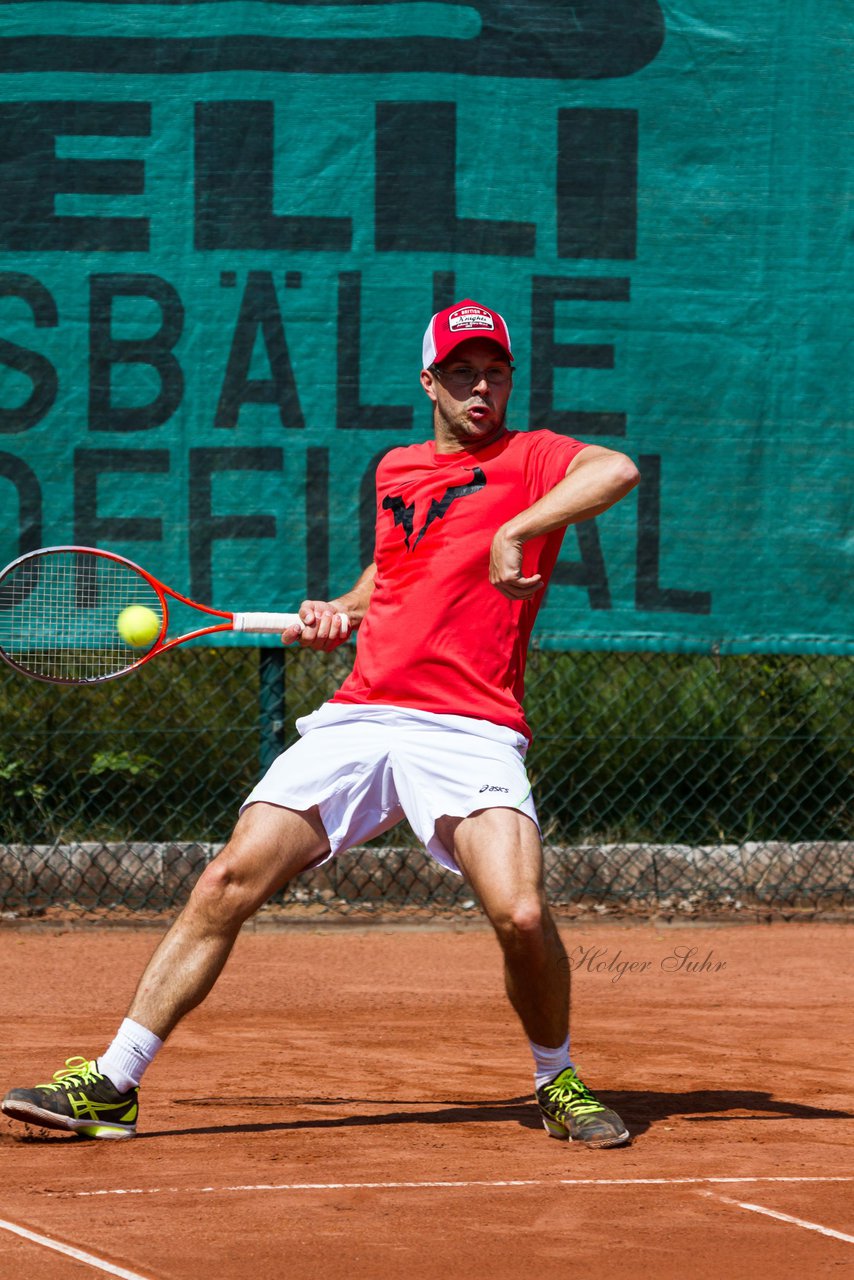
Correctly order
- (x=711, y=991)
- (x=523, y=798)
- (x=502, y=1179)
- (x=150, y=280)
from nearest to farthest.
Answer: (x=502, y=1179) → (x=523, y=798) → (x=711, y=991) → (x=150, y=280)

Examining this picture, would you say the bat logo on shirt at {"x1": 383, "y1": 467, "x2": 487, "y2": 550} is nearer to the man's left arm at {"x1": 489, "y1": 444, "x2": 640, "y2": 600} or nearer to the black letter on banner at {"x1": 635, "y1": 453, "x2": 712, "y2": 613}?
the man's left arm at {"x1": 489, "y1": 444, "x2": 640, "y2": 600}

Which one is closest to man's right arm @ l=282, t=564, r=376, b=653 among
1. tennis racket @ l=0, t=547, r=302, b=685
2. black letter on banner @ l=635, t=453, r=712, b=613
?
tennis racket @ l=0, t=547, r=302, b=685

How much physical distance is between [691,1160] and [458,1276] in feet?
3.03

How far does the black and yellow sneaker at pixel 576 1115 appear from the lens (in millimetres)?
3768

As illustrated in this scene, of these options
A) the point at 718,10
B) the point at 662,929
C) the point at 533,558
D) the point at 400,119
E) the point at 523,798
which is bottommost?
the point at 662,929

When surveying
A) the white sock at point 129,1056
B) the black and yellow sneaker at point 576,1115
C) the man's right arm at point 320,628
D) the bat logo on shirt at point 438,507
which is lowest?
the black and yellow sneaker at point 576,1115

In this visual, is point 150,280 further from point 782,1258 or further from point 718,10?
point 782,1258

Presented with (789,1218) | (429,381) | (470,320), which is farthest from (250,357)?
(789,1218)

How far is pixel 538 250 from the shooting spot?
6.75 metres

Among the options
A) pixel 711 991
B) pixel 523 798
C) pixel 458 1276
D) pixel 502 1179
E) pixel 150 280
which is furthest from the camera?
pixel 150 280

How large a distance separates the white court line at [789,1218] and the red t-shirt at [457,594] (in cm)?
113

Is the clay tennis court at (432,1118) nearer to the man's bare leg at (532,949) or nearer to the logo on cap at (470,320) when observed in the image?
the man's bare leg at (532,949)

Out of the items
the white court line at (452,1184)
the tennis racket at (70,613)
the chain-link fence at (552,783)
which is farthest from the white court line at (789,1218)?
the chain-link fence at (552,783)

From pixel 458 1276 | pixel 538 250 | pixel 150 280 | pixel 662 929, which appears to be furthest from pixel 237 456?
pixel 458 1276
